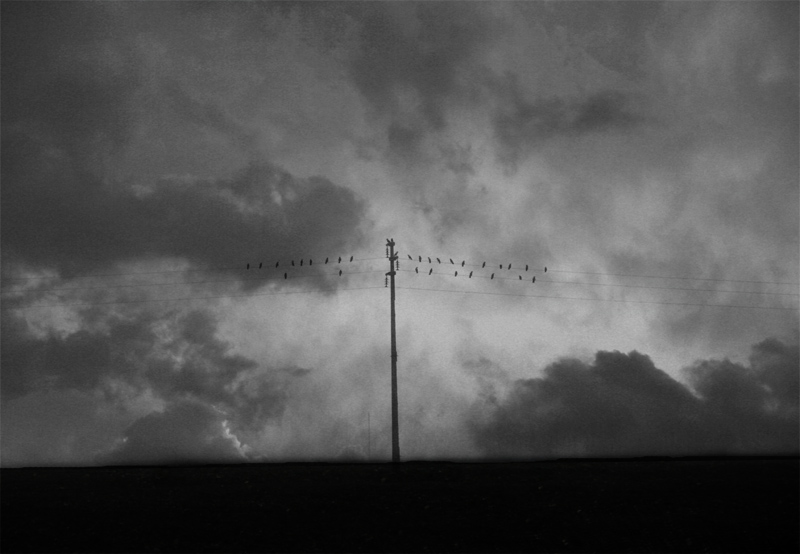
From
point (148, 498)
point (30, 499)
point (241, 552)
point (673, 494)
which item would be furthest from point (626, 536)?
point (30, 499)

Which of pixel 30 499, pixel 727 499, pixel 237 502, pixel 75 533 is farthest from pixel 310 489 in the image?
pixel 727 499

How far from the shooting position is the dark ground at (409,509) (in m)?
23.9

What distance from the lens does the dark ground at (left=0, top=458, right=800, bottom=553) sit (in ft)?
78.4

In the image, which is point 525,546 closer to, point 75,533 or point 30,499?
point 75,533

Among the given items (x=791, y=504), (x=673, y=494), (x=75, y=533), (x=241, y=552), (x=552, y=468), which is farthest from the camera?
(x=552, y=468)

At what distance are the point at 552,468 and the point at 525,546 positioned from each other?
11737 millimetres

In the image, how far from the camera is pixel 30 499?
29078 millimetres

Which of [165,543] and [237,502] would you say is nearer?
[165,543]

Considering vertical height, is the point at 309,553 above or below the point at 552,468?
below

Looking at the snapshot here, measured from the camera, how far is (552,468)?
34.8m

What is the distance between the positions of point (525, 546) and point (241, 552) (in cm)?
980

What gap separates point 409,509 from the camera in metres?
27.5

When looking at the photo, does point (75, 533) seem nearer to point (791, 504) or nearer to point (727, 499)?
point (727, 499)

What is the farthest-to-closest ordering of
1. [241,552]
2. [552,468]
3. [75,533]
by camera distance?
[552,468] → [75,533] → [241,552]
